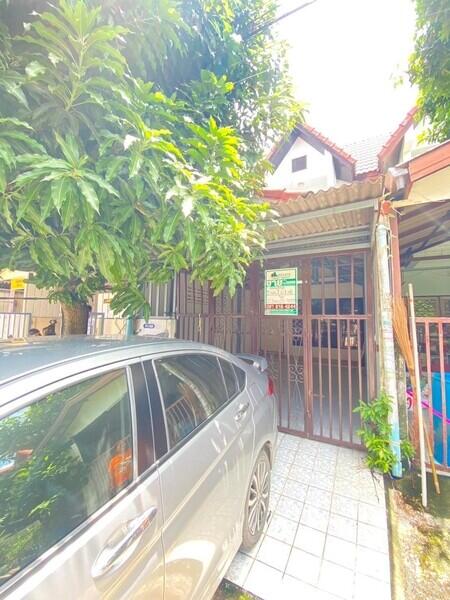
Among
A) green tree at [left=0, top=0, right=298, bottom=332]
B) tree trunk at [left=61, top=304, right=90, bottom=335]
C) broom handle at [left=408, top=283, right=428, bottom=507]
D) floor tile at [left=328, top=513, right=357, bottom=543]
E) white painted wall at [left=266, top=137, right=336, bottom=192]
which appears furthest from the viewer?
white painted wall at [left=266, top=137, right=336, bottom=192]

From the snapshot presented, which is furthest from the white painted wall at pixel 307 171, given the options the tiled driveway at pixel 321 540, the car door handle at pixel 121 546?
the car door handle at pixel 121 546

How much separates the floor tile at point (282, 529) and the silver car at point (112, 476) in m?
0.60

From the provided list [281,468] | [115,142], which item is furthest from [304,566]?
[115,142]

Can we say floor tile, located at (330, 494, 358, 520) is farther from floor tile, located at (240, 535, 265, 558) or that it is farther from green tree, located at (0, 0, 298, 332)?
green tree, located at (0, 0, 298, 332)

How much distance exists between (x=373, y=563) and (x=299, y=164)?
10640 millimetres

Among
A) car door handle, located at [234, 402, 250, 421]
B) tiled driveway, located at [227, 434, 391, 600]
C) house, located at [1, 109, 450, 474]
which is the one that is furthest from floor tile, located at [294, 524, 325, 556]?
house, located at [1, 109, 450, 474]

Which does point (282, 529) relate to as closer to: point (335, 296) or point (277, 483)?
point (277, 483)

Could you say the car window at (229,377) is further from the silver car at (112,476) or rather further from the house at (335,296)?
the house at (335,296)

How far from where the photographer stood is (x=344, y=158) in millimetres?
9055

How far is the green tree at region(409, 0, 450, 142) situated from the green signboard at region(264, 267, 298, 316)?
382 centimetres

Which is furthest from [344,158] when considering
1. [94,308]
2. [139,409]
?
[139,409]

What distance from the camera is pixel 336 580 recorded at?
1787 mm

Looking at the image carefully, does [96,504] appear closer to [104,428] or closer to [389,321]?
[104,428]

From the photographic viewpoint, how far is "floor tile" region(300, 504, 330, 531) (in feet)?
7.36
